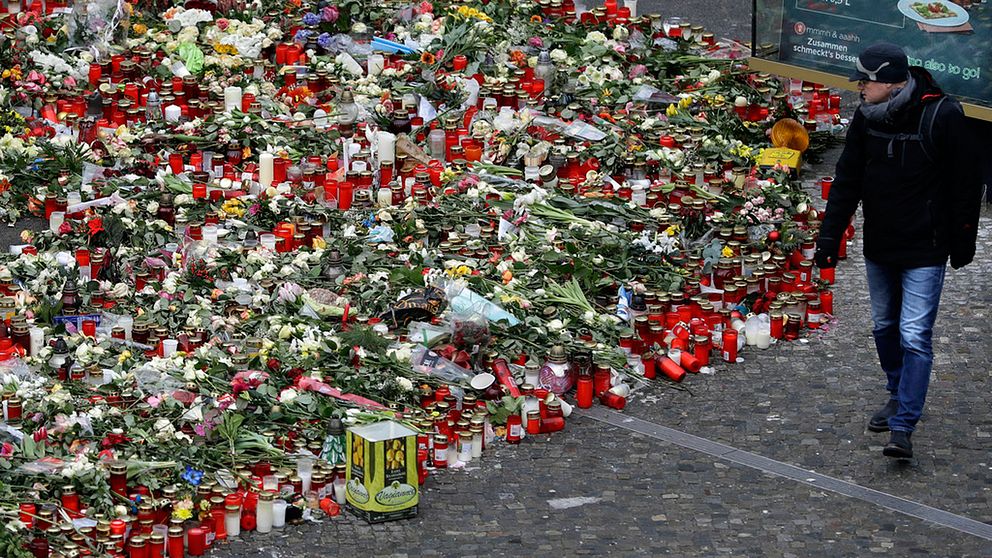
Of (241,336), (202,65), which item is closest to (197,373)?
(241,336)

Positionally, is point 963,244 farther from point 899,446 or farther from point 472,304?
point 472,304

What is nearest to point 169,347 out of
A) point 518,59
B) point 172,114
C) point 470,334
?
point 470,334

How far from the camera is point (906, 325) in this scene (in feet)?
24.2

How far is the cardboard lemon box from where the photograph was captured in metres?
6.95

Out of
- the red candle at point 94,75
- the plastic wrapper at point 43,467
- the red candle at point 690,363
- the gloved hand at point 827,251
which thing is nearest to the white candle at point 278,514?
the plastic wrapper at point 43,467

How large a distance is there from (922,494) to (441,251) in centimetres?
318

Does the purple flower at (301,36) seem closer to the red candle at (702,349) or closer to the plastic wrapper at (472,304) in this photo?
the plastic wrapper at (472,304)

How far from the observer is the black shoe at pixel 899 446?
750cm

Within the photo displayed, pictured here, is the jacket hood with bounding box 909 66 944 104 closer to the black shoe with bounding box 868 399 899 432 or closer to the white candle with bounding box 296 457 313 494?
the black shoe with bounding box 868 399 899 432

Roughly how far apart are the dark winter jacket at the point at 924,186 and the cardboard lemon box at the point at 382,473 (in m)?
2.23

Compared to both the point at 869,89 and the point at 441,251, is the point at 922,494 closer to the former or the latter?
the point at 869,89

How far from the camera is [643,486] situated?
743 cm

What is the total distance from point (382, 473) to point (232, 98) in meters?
4.91

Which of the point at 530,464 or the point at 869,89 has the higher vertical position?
the point at 869,89
